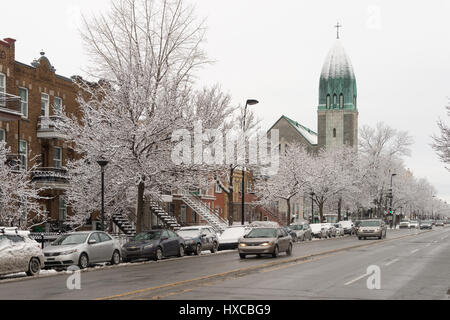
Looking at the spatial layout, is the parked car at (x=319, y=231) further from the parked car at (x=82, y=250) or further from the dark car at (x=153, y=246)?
the parked car at (x=82, y=250)

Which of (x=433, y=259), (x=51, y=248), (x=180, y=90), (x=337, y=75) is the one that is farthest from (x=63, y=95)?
(x=337, y=75)

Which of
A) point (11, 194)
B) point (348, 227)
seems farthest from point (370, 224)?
point (11, 194)

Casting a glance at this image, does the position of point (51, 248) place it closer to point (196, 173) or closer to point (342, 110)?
point (196, 173)

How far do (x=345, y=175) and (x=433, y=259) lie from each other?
47446mm

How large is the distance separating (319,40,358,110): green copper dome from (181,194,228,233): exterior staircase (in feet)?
212

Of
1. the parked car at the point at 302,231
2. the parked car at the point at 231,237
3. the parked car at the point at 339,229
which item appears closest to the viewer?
the parked car at the point at 231,237

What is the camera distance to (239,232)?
36.7 meters

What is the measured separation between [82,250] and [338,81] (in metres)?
95.8

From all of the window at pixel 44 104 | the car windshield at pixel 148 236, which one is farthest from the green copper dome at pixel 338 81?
the car windshield at pixel 148 236

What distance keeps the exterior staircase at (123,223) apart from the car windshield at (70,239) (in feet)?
59.3

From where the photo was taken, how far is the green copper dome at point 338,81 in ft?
367

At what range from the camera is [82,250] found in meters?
22.3

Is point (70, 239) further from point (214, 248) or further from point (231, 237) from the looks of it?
point (231, 237)

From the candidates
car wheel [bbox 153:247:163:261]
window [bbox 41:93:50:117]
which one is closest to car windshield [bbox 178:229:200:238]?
car wheel [bbox 153:247:163:261]
